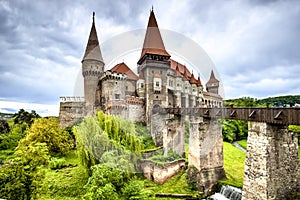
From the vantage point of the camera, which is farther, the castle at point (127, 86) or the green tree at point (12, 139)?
the green tree at point (12, 139)

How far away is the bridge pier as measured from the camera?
42.8 feet

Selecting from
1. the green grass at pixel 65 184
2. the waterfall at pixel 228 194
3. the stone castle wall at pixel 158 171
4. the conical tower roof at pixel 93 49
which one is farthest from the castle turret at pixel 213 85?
the green grass at pixel 65 184

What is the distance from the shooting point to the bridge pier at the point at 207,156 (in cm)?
1305

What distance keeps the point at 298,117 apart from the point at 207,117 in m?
7.28

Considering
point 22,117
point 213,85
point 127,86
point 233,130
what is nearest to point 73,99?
point 127,86

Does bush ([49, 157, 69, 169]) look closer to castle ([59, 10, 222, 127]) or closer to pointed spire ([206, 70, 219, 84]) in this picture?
castle ([59, 10, 222, 127])

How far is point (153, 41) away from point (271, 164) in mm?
27109

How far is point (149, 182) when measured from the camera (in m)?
14.5

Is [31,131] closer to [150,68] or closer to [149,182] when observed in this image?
[149,182]

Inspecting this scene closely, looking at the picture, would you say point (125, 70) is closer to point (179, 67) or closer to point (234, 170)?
point (179, 67)

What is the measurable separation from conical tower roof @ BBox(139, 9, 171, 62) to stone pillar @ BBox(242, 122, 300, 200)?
23.5 meters

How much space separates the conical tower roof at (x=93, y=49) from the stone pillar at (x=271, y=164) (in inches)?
1023

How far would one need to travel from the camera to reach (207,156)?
13.2 m

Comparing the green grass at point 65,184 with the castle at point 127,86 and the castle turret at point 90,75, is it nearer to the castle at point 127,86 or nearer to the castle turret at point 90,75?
the castle at point 127,86
